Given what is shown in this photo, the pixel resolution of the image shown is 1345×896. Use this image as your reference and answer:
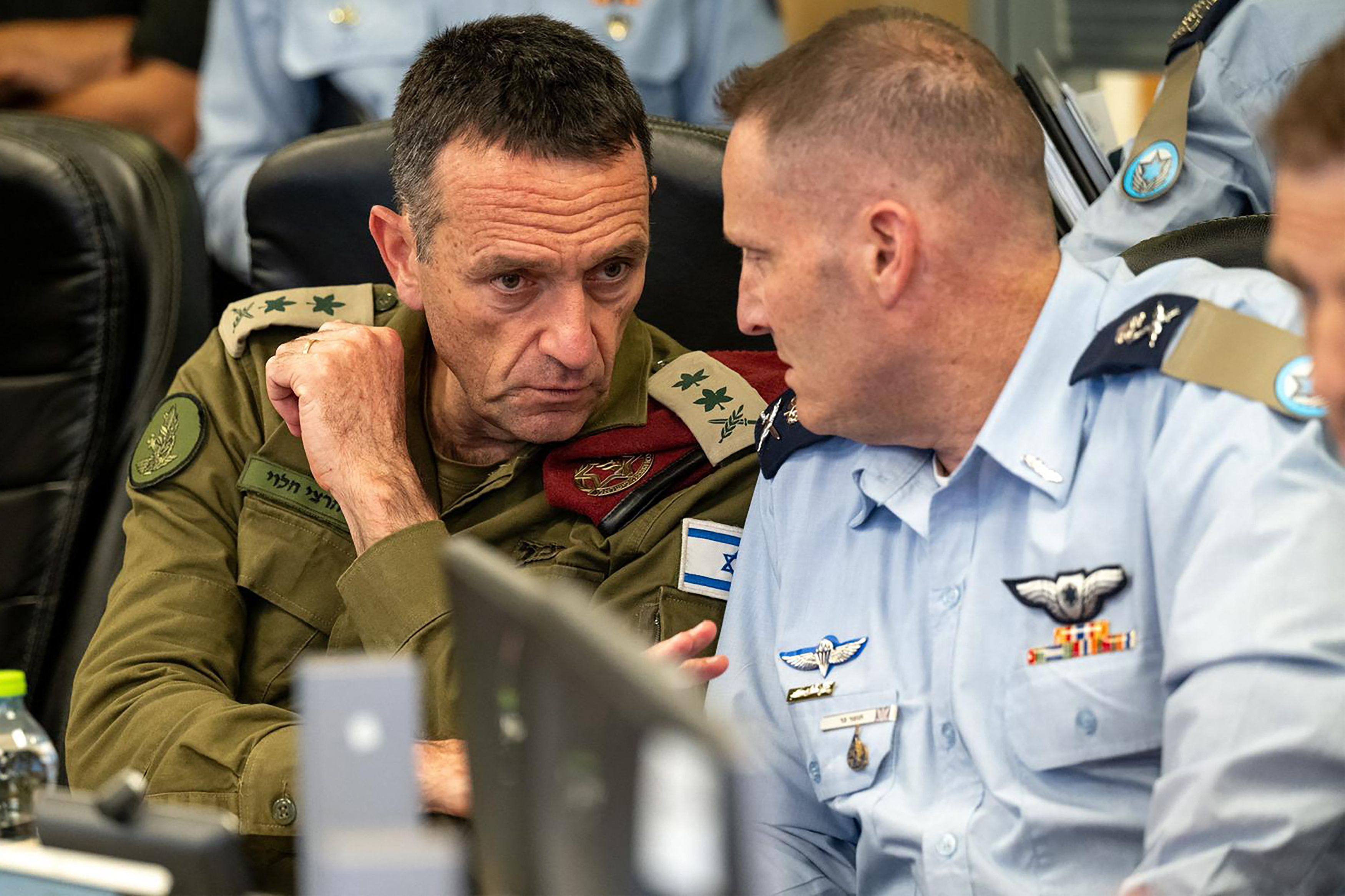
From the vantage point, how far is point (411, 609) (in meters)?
1.61

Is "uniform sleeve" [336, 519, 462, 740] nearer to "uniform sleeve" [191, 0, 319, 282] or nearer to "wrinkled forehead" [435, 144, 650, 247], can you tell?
"wrinkled forehead" [435, 144, 650, 247]

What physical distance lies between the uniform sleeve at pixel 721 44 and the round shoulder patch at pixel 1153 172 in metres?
1.02

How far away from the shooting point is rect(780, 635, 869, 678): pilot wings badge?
1.41 metres

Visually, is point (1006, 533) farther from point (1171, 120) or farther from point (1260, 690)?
point (1171, 120)

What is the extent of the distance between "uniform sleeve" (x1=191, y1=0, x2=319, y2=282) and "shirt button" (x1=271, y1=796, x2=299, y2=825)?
149 cm

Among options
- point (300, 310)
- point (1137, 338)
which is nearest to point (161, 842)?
point (1137, 338)

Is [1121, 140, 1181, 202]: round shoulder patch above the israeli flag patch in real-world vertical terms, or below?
above

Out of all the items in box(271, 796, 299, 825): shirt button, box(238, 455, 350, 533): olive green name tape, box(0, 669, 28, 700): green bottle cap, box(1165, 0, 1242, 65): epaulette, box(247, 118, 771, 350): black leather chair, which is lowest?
box(271, 796, 299, 825): shirt button

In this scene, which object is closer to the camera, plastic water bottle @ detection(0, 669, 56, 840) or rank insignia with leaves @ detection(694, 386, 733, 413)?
plastic water bottle @ detection(0, 669, 56, 840)

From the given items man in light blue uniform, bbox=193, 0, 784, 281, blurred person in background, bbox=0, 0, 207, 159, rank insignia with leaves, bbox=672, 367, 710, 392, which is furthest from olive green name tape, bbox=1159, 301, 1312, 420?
blurred person in background, bbox=0, 0, 207, 159

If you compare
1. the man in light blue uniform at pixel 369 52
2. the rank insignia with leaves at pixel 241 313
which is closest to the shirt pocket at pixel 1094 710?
the rank insignia with leaves at pixel 241 313

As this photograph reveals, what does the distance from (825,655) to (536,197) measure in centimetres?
58

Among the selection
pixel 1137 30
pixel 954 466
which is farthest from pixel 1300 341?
pixel 1137 30

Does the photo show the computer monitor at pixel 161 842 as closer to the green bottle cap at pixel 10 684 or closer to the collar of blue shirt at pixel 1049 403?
the green bottle cap at pixel 10 684
